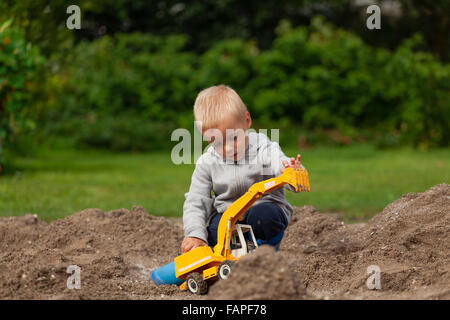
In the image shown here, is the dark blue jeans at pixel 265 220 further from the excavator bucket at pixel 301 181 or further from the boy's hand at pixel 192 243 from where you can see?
the excavator bucket at pixel 301 181

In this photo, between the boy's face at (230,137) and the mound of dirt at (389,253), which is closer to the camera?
the mound of dirt at (389,253)

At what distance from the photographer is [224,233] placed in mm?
2783

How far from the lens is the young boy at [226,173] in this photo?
2852mm

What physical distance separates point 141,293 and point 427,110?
8.37m

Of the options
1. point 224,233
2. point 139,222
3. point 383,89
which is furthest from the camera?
point 383,89

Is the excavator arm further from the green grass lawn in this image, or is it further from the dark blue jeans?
the green grass lawn

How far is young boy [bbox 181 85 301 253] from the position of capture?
2852 millimetres

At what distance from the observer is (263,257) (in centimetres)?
218

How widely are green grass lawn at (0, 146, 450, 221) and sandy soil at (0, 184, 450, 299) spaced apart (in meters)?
0.98

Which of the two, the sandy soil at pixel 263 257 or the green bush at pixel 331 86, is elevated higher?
the green bush at pixel 331 86

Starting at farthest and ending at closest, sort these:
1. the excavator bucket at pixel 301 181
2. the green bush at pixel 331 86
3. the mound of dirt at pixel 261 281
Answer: the green bush at pixel 331 86 < the excavator bucket at pixel 301 181 < the mound of dirt at pixel 261 281

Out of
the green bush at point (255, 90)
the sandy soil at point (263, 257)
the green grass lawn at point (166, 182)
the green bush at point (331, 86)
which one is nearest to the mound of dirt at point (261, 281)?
the sandy soil at point (263, 257)
